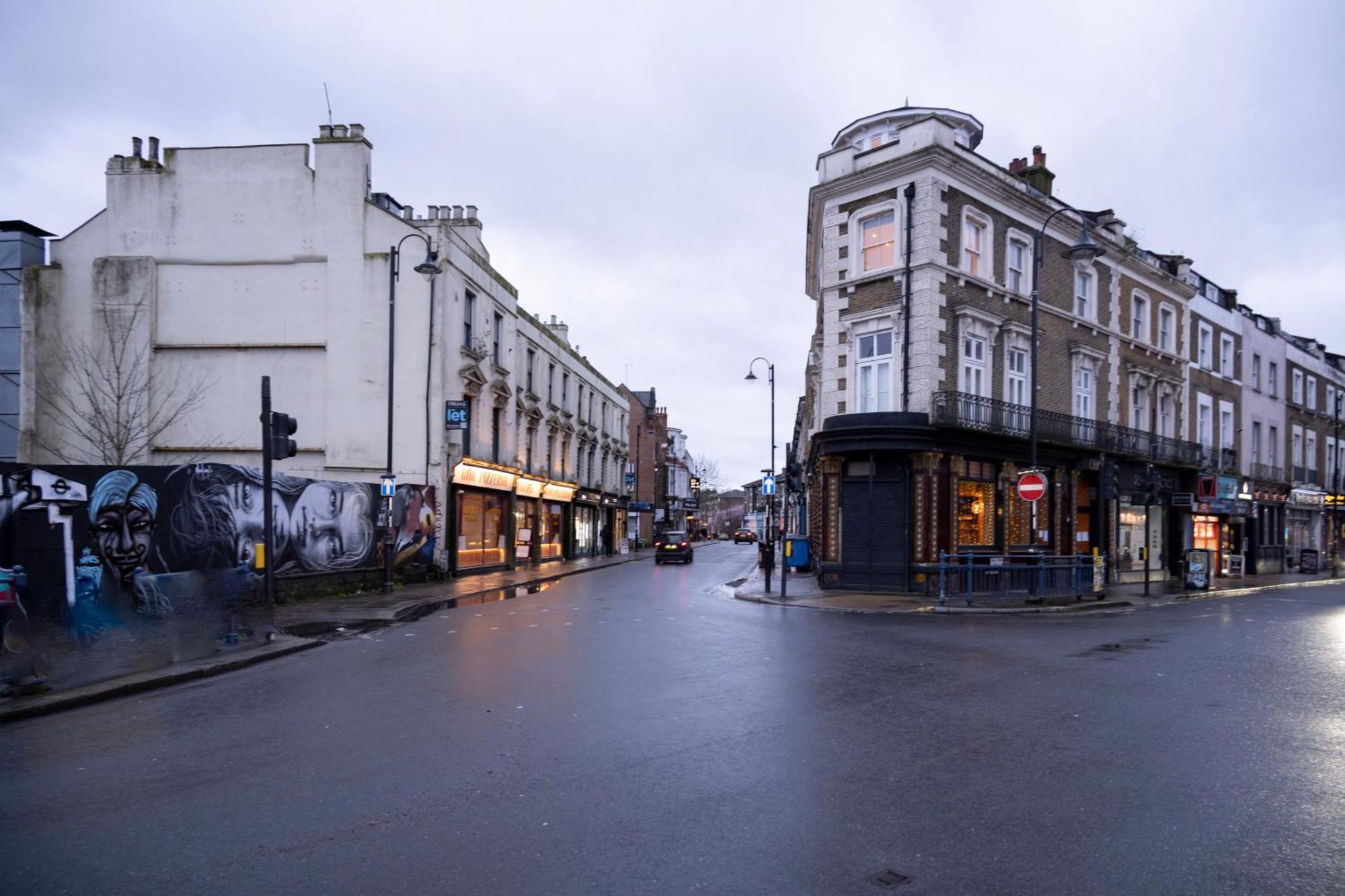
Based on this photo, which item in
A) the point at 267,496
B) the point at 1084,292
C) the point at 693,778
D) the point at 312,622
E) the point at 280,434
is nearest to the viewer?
the point at 693,778

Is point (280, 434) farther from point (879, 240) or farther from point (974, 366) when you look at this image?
→ point (974, 366)

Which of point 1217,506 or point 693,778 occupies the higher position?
point 1217,506

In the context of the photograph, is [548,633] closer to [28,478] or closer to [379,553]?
[28,478]

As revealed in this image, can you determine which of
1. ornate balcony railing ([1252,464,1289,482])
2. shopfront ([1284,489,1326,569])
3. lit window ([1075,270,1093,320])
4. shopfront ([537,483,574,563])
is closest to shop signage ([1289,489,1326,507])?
shopfront ([1284,489,1326,569])

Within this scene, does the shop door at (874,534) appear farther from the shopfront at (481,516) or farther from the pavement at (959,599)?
the shopfront at (481,516)

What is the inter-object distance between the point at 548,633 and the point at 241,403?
1814 cm

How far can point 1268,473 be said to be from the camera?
39812 millimetres

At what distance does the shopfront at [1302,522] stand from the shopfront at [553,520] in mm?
35545

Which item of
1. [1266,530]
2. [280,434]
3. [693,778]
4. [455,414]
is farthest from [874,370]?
[1266,530]

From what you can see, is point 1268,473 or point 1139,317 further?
point 1268,473

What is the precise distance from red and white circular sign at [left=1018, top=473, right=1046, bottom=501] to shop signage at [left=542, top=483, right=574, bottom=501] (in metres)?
23.2

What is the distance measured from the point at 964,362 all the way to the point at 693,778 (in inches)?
766

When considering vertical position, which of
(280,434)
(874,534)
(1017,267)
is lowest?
(874,534)

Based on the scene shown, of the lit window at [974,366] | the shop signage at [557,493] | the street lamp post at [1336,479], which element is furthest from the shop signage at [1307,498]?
the shop signage at [557,493]
